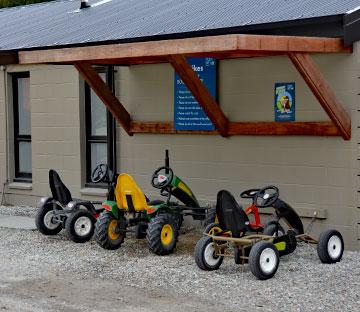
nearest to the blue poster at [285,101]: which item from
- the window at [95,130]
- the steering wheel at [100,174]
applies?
the steering wheel at [100,174]

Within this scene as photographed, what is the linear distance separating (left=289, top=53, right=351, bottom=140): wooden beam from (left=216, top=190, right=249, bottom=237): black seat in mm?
1591

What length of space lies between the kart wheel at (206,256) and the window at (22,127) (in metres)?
6.73

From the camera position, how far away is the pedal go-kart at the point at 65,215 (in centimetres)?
1031

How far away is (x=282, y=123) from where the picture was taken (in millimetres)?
10055

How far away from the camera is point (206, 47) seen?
8078 millimetres

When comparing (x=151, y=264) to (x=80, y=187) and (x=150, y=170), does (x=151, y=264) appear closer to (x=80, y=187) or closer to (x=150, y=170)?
(x=150, y=170)

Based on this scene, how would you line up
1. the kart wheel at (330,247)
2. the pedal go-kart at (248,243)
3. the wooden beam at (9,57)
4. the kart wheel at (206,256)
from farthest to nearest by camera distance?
the wooden beam at (9,57), the kart wheel at (330,247), the kart wheel at (206,256), the pedal go-kart at (248,243)

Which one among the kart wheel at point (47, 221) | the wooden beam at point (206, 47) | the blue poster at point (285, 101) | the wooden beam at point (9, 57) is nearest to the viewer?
the wooden beam at point (206, 47)

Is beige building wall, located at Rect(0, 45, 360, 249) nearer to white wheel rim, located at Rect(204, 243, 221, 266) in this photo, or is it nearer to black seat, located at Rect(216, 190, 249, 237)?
black seat, located at Rect(216, 190, 249, 237)

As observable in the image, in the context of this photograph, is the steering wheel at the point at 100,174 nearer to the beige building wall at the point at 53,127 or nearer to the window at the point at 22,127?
the beige building wall at the point at 53,127

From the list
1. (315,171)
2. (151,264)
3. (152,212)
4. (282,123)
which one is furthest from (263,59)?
(151,264)

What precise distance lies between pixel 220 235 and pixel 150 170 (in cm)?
359

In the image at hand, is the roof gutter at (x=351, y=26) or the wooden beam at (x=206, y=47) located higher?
the roof gutter at (x=351, y=26)

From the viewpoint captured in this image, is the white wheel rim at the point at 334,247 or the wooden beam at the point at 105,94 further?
the wooden beam at the point at 105,94
